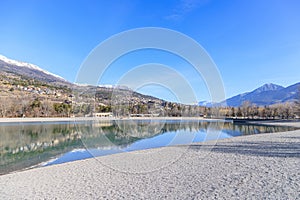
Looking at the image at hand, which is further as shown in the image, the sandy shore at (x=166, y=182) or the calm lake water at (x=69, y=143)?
the calm lake water at (x=69, y=143)

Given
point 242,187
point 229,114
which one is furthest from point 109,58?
point 229,114

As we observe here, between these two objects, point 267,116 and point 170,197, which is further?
point 267,116

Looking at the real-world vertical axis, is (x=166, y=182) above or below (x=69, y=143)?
above

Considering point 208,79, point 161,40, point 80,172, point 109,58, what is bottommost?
point 80,172

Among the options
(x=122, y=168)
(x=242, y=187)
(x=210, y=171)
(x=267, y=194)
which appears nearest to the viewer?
(x=267, y=194)

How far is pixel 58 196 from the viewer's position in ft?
17.9

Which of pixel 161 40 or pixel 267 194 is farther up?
pixel 161 40

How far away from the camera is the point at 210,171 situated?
7277mm

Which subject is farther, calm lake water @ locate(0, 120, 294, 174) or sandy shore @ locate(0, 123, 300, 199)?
calm lake water @ locate(0, 120, 294, 174)

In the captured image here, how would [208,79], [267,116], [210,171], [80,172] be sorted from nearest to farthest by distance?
[210,171] → [80,172] → [208,79] → [267,116]

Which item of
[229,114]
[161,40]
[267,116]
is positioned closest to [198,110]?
[229,114]

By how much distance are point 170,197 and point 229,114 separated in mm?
87619

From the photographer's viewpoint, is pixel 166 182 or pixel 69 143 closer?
pixel 166 182

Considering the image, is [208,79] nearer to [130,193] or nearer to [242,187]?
[242,187]
